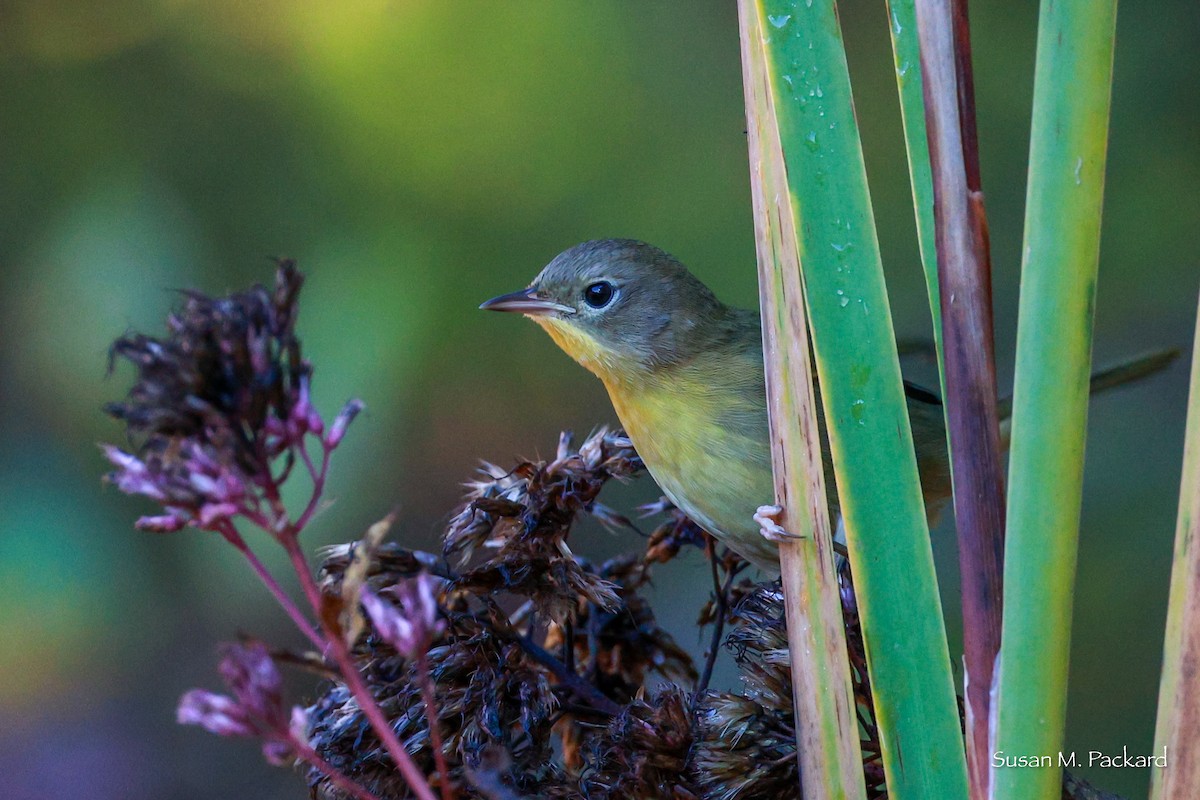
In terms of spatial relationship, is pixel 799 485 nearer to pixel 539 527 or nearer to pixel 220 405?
pixel 539 527

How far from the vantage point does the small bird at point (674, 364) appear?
2107 millimetres

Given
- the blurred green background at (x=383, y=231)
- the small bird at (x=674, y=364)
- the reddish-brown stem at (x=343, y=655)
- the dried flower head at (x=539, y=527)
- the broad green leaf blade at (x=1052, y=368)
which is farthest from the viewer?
the blurred green background at (x=383, y=231)

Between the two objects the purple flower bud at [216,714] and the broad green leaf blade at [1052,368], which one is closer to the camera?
the purple flower bud at [216,714]

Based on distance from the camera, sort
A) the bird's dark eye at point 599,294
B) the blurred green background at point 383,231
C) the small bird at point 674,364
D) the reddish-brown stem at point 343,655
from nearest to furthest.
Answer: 1. the reddish-brown stem at point 343,655
2. the small bird at point 674,364
3. the bird's dark eye at point 599,294
4. the blurred green background at point 383,231

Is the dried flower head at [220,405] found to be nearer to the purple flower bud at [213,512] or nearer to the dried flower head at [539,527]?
the purple flower bud at [213,512]

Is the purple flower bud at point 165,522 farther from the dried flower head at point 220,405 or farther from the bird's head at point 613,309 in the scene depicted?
the bird's head at point 613,309

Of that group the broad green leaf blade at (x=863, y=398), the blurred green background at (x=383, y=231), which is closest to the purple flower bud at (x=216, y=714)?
the broad green leaf blade at (x=863, y=398)

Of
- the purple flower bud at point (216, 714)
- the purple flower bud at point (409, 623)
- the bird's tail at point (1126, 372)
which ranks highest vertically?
the purple flower bud at point (409, 623)

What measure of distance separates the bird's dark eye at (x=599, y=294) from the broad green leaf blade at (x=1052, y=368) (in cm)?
154

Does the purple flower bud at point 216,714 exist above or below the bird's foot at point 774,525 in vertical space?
above

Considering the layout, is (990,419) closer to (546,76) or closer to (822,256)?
(822,256)

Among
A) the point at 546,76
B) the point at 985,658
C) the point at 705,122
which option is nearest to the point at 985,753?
the point at 985,658

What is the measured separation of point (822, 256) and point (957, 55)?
214 millimetres

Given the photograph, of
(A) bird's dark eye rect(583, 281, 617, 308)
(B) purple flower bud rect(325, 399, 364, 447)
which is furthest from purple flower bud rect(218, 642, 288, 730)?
(A) bird's dark eye rect(583, 281, 617, 308)
